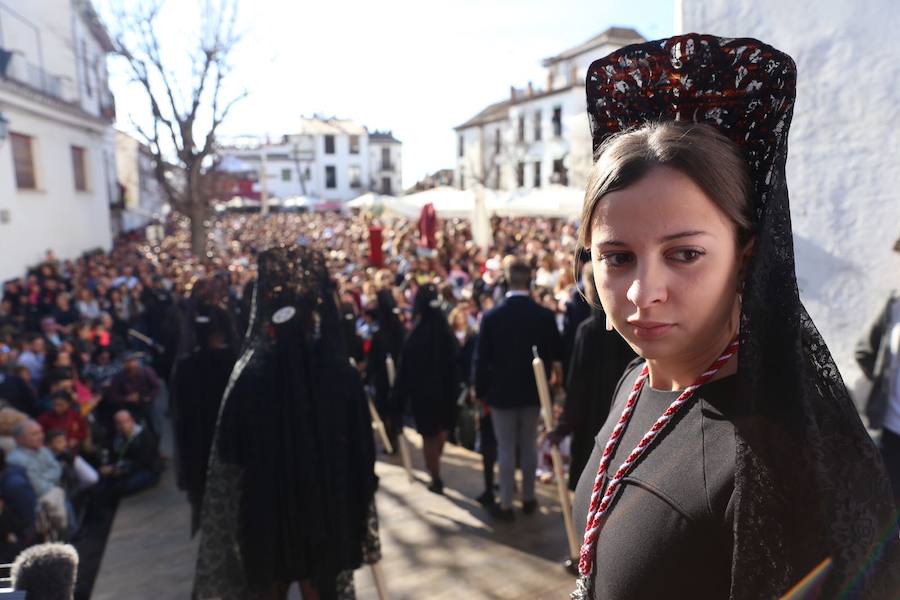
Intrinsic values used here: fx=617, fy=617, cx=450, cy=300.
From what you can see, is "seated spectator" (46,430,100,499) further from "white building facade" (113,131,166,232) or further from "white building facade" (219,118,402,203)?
"white building facade" (219,118,402,203)

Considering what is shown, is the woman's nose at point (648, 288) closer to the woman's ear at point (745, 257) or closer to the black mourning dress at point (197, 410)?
the woman's ear at point (745, 257)

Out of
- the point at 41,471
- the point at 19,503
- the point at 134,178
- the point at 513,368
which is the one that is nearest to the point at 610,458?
the point at 513,368

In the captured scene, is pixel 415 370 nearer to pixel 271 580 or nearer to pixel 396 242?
pixel 271 580

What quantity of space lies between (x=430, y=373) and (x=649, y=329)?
13.6ft

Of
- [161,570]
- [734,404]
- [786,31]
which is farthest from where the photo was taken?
[786,31]

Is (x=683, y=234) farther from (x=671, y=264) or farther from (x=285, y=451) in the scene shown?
(x=285, y=451)

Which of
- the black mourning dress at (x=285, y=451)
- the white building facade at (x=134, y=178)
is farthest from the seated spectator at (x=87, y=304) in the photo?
the white building facade at (x=134, y=178)

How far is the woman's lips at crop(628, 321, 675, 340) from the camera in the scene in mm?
1030

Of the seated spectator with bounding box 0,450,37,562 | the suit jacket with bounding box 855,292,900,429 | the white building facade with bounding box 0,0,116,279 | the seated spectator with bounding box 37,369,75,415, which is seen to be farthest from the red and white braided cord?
the white building facade with bounding box 0,0,116,279

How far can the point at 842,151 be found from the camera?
4473mm

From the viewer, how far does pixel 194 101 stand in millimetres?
16641

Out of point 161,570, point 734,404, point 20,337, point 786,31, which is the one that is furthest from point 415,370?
point 20,337

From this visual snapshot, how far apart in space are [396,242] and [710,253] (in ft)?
53.8

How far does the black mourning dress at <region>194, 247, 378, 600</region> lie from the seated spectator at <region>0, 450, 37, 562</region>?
1767mm
